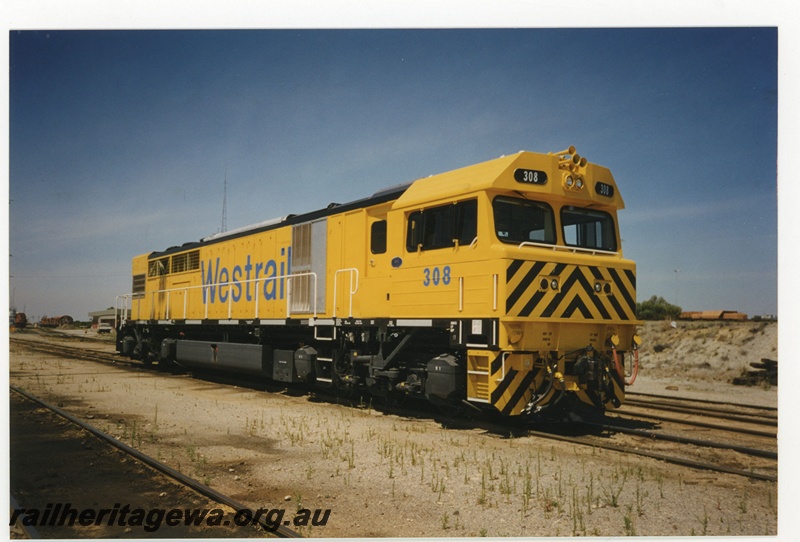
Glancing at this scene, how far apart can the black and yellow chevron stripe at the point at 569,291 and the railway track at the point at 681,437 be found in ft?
5.25

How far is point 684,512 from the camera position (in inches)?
214

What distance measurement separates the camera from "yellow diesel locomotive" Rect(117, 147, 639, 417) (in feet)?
26.2

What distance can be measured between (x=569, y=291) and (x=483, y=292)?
126cm

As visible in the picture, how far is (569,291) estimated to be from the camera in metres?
8.33

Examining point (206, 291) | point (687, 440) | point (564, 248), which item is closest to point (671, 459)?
point (687, 440)

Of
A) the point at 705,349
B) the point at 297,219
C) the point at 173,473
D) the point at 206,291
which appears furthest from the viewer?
the point at 705,349

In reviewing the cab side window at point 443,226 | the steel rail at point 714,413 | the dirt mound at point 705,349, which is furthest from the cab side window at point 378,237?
the dirt mound at point 705,349

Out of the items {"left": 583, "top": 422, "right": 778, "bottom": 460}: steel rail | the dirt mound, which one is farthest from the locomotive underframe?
the dirt mound

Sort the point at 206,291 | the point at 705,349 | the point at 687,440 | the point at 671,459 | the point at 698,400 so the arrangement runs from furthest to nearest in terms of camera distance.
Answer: the point at 705,349 < the point at 206,291 < the point at 698,400 < the point at 687,440 < the point at 671,459

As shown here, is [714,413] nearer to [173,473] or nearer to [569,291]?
[569,291]

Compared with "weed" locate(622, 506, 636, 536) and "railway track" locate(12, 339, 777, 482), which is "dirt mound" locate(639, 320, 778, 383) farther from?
"weed" locate(622, 506, 636, 536)

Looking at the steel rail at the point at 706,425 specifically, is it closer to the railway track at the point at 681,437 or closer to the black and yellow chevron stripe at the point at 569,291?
the railway track at the point at 681,437

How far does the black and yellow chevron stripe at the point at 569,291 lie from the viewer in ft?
25.8
